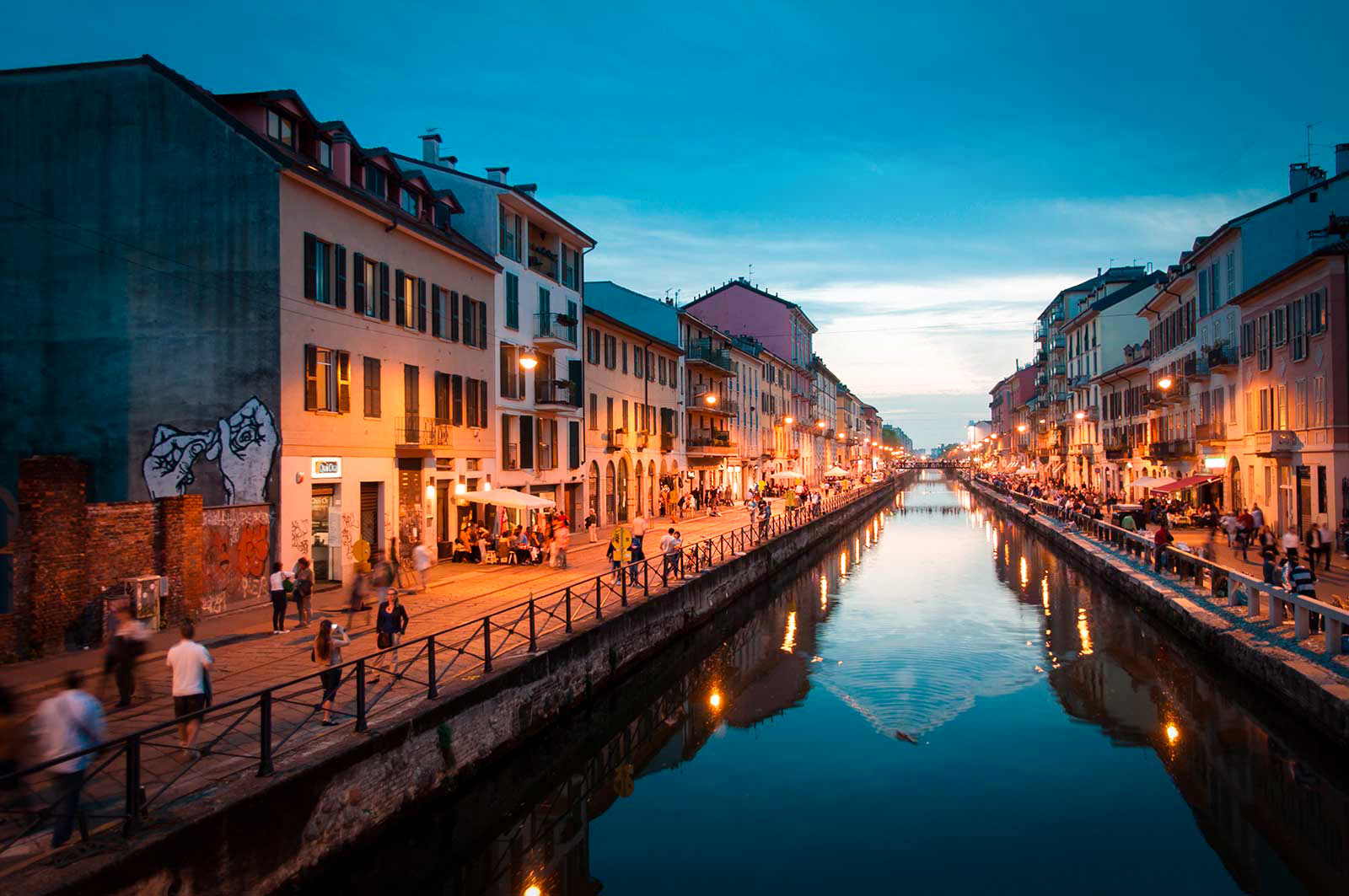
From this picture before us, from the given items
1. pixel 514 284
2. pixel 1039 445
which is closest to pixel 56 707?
Answer: pixel 514 284

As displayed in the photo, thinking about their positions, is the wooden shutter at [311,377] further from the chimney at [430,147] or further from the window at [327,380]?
the chimney at [430,147]

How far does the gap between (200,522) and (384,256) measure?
1011cm

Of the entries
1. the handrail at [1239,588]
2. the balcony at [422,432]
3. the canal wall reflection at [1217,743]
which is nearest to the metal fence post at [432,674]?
the canal wall reflection at [1217,743]

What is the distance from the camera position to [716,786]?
15125mm

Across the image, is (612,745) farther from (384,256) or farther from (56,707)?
(384,256)

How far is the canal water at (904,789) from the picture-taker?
11.8 m

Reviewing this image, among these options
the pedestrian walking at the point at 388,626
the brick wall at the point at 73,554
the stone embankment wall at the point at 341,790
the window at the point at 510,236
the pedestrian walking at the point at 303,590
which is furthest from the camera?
the window at the point at 510,236

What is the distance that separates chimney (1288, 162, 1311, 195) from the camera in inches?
1726

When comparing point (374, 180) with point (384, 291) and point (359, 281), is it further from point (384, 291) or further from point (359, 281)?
point (359, 281)

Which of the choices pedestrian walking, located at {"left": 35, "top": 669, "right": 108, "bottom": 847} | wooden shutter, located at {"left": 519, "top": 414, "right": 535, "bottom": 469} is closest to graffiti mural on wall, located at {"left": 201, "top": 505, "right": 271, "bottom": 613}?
pedestrian walking, located at {"left": 35, "top": 669, "right": 108, "bottom": 847}

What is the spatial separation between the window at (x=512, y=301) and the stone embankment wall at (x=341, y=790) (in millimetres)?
17340

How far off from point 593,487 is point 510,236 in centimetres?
1317

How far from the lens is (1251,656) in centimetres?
1794

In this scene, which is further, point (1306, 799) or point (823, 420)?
point (823, 420)
